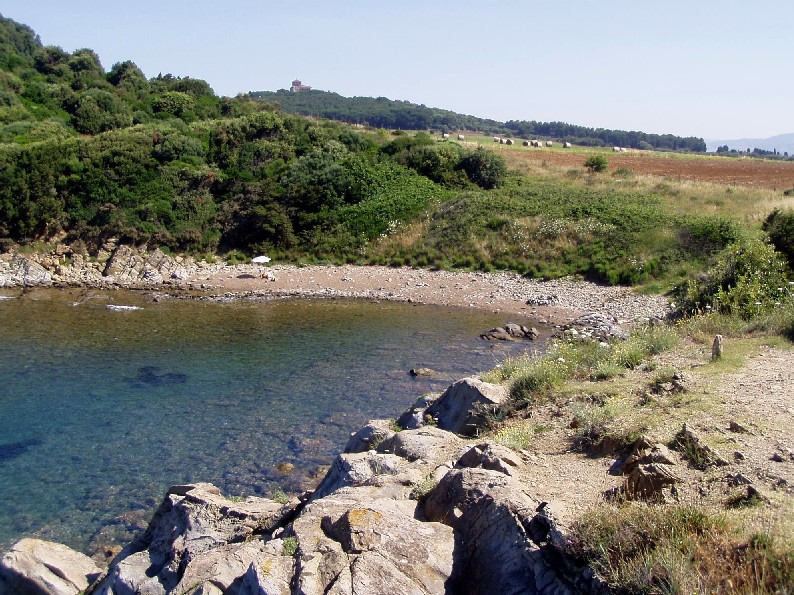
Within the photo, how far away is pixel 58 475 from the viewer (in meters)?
13.6

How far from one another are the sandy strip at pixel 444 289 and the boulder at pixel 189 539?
1983 cm

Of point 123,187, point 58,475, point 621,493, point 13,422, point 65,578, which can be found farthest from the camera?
point 123,187

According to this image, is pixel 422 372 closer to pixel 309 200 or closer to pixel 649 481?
pixel 649 481

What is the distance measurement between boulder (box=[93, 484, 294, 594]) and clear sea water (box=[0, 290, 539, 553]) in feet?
9.99

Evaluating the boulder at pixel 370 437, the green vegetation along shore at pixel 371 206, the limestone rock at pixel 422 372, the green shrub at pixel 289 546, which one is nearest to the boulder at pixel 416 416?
the boulder at pixel 370 437

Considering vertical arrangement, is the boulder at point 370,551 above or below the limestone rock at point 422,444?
above

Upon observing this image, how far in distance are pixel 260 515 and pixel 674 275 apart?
25977mm

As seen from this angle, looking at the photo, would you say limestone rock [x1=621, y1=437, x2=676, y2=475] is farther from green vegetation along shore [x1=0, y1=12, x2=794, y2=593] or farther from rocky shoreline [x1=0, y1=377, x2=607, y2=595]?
green vegetation along shore [x1=0, y1=12, x2=794, y2=593]

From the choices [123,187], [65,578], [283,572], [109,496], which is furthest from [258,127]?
[283,572]

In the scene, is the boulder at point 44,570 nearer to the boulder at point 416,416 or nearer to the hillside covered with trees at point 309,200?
the boulder at point 416,416

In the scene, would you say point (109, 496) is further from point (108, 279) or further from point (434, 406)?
point (108, 279)

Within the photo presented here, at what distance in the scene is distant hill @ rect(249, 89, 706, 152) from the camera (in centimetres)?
12044

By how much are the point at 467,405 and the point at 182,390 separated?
9984 mm

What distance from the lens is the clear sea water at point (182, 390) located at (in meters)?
13.1
